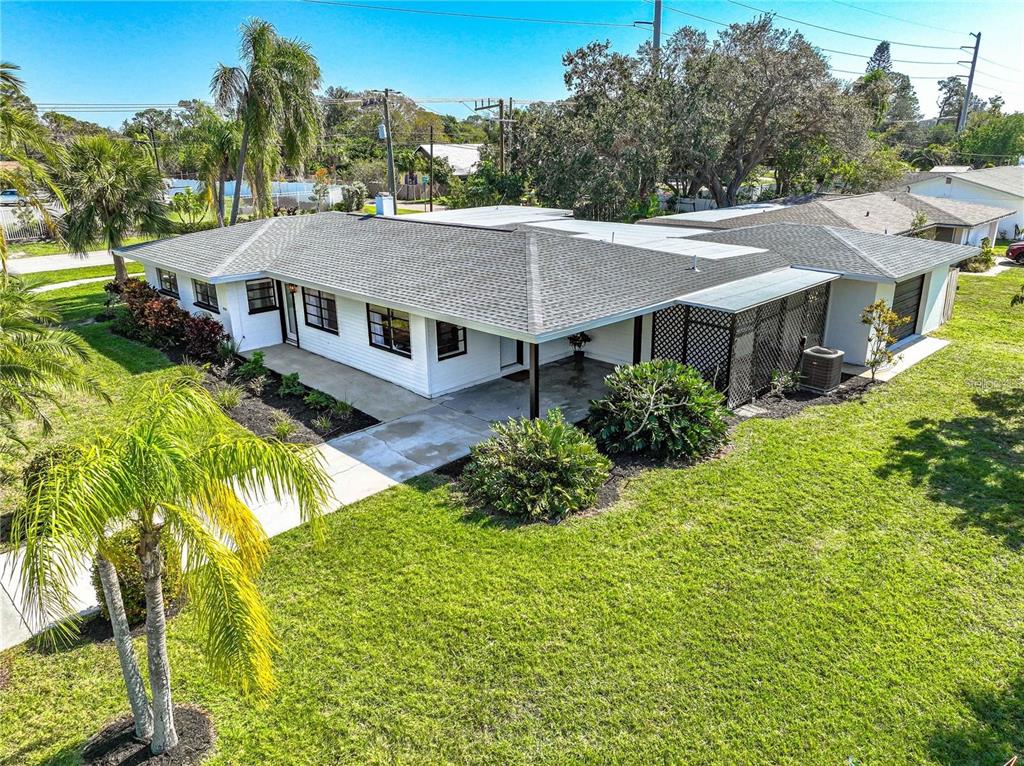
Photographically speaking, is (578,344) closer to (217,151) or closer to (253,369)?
(253,369)

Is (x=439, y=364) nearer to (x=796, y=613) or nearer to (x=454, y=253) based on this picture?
(x=454, y=253)

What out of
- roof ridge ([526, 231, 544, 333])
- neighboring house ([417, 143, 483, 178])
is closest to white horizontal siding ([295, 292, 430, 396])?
roof ridge ([526, 231, 544, 333])

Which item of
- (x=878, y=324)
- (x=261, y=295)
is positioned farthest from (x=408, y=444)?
(x=878, y=324)

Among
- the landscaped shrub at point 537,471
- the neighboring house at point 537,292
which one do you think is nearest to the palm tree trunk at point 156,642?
the landscaped shrub at point 537,471

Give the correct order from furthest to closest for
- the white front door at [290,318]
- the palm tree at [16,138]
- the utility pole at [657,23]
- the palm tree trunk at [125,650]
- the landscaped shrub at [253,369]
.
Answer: the utility pole at [657,23]
the white front door at [290,318]
the landscaped shrub at [253,369]
the palm tree at [16,138]
the palm tree trunk at [125,650]

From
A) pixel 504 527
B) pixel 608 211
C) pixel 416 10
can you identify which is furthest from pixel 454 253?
pixel 416 10

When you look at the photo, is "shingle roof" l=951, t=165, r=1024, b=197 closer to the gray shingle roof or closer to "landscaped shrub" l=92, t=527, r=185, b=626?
the gray shingle roof

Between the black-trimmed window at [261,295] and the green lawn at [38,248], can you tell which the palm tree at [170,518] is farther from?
the green lawn at [38,248]
